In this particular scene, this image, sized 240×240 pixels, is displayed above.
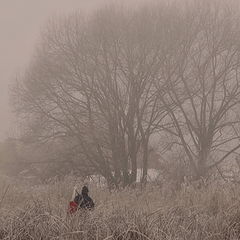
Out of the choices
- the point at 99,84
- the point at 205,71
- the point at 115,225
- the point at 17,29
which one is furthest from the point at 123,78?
the point at 17,29

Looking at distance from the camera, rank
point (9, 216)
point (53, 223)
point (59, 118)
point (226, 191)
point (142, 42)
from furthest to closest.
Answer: point (59, 118)
point (142, 42)
point (226, 191)
point (9, 216)
point (53, 223)

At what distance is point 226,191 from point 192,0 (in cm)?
1279

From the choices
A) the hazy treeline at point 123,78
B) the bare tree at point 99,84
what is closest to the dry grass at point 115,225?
the bare tree at point 99,84

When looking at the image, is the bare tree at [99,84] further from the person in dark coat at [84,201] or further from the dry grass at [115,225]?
the dry grass at [115,225]

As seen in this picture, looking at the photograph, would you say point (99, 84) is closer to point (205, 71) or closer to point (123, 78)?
point (123, 78)

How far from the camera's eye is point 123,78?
19578 mm

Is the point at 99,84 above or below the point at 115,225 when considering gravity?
above

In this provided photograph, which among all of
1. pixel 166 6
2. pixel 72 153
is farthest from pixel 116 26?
pixel 72 153

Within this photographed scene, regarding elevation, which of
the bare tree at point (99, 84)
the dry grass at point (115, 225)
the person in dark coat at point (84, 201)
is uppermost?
the bare tree at point (99, 84)

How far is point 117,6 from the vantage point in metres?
19.1

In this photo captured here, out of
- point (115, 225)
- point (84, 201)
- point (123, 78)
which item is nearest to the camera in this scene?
point (115, 225)

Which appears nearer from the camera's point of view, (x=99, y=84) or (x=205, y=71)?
(x=99, y=84)

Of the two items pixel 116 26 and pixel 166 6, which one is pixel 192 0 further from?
pixel 116 26

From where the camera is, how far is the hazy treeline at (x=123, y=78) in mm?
18375
